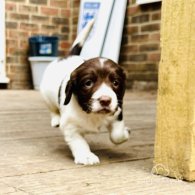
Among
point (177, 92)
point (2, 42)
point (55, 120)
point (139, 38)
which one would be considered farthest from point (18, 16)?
point (177, 92)

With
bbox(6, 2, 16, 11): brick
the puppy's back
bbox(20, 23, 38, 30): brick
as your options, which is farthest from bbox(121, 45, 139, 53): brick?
the puppy's back

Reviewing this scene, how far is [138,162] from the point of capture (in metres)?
1.78

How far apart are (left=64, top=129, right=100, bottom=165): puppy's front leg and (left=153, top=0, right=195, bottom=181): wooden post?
0.30m

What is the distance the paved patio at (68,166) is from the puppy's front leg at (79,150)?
0.11ft

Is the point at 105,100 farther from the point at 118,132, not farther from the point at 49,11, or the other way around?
the point at 49,11

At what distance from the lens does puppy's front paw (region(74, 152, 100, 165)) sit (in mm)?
1737

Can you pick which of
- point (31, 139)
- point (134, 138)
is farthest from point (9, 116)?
point (134, 138)

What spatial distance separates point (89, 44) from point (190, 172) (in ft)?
14.0

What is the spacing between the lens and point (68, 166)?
1.70 meters

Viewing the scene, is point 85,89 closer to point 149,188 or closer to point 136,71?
point 149,188

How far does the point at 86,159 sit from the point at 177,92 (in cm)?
46

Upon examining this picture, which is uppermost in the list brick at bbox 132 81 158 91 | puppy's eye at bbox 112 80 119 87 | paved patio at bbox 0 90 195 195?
puppy's eye at bbox 112 80 119 87

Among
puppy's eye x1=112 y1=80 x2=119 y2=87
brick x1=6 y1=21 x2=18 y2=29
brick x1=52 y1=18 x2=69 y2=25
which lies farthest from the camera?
brick x1=52 y1=18 x2=69 y2=25

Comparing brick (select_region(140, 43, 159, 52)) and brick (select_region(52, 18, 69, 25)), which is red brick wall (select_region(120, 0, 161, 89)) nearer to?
brick (select_region(140, 43, 159, 52))
